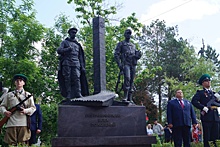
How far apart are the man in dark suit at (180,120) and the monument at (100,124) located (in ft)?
3.43

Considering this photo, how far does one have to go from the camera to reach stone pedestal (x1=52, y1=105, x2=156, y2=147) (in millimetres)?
6370

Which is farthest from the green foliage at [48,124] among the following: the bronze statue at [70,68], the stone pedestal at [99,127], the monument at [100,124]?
the stone pedestal at [99,127]

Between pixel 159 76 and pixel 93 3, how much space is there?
21117 mm

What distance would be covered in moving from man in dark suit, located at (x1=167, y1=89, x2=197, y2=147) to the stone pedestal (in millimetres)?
1130

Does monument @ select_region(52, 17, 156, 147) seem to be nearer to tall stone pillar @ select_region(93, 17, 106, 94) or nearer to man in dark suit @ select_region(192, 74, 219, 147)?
tall stone pillar @ select_region(93, 17, 106, 94)

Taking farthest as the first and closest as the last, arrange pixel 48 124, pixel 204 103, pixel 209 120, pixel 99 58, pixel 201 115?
pixel 48 124 < pixel 99 58 < pixel 204 103 < pixel 201 115 < pixel 209 120

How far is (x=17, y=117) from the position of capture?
6695 mm

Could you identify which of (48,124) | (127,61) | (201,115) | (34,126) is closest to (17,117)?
(34,126)

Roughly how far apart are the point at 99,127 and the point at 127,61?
201 centimetres

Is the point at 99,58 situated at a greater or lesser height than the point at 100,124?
greater

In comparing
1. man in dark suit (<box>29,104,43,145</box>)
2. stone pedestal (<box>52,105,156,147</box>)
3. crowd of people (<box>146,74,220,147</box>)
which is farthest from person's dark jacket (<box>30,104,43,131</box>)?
crowd of people (<box>146,74,220,147</box>)

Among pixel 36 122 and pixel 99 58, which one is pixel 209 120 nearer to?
pixel 99 58

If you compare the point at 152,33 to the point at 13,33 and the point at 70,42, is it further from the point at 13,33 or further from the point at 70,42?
the point at 70,42

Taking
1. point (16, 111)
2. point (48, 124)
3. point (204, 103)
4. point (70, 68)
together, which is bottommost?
point (48, 124)
